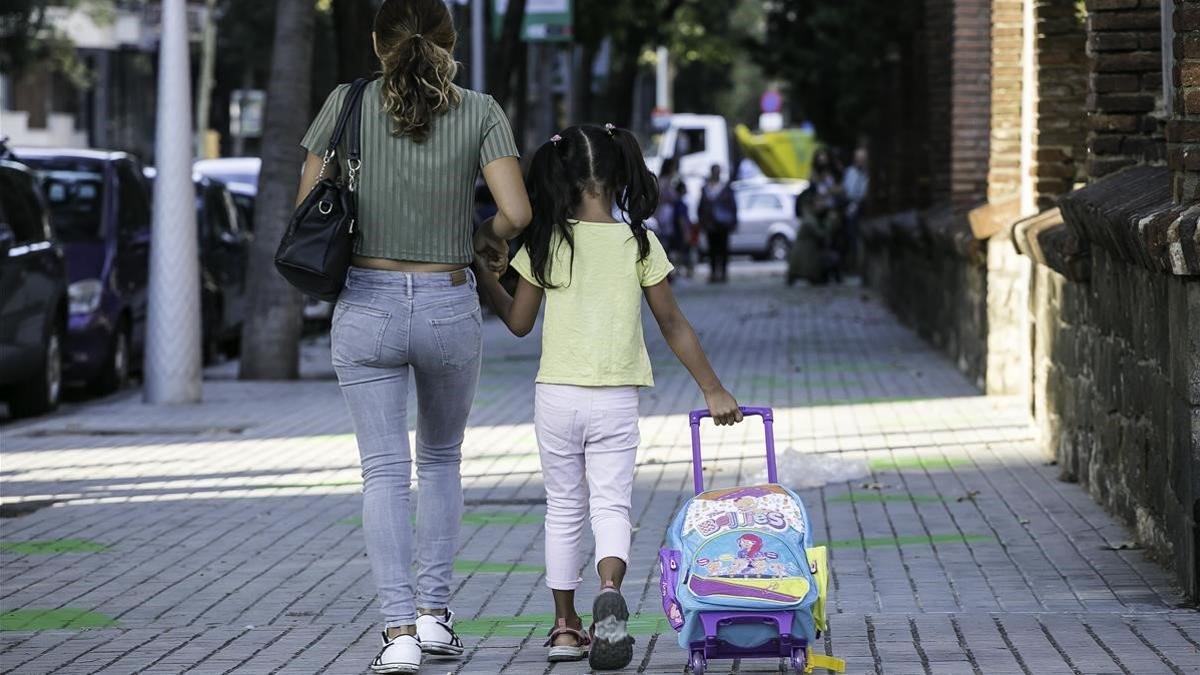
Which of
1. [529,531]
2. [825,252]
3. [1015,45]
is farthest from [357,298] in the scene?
[825,252]

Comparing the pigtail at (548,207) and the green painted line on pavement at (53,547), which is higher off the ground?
the pigtail at (548,207)

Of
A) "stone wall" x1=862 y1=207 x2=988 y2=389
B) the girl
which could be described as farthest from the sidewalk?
"stone wall" x1=862 y1=207 x2=988 y2=389

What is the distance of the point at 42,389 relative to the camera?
15.2 meters

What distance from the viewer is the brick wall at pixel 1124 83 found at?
1017 cm

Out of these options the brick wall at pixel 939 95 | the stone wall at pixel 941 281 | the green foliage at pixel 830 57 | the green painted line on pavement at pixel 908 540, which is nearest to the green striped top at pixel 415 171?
the green painted line on pavement at pixel 908 540

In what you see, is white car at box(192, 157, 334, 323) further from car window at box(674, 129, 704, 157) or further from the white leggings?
car window at box(674, 129, 704, 157)

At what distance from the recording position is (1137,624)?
6.94 meters

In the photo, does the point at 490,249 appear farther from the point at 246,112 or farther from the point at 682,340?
the point at 246,112

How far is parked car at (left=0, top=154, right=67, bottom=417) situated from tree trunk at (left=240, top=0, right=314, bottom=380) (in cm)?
176

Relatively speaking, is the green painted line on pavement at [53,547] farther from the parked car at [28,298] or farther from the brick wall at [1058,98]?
the brick wall at [1058,98]

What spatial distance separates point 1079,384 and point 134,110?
6719cm

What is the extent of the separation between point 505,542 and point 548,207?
3079mm

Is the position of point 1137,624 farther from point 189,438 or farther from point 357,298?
point 189,438

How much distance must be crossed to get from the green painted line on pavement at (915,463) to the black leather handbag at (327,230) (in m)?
5.62
